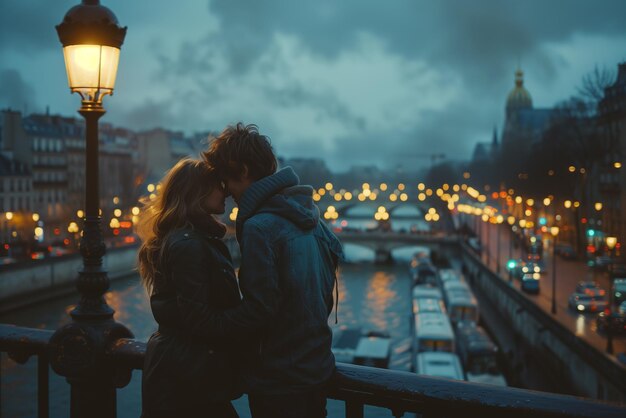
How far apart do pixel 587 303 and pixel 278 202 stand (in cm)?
1804

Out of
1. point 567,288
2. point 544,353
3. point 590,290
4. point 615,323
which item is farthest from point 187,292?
point 567,288

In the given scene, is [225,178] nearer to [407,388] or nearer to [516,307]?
[407,388]

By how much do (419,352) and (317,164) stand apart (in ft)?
359

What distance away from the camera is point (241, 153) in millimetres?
2193

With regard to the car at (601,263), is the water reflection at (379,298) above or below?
below

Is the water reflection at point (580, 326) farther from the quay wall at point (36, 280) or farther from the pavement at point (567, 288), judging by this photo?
the quay wall at point (36, 280)

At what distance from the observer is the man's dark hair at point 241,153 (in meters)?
2.20

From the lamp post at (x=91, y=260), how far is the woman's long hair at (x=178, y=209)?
76cm

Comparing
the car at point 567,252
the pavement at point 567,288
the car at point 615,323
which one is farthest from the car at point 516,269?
the car at point 615,323

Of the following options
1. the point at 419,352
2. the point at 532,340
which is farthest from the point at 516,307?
the point at 419,352

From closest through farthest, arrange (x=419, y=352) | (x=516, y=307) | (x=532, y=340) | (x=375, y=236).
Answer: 1. (x=419, y=352)
2. (x=532, y=340)
3. (x=516, y=307)
4. (x=375, y=236)

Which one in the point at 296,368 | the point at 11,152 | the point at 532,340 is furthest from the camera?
the point at 11,152

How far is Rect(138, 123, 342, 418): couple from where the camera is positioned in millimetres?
2113

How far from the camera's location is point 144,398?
2248mm
